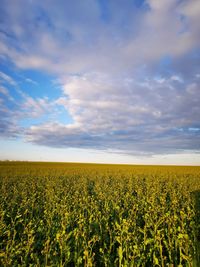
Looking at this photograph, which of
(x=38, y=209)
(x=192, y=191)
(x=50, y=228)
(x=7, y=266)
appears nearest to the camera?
(x=7, y=266)

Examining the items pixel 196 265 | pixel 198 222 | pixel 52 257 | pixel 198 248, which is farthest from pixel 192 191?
pixel 52 257

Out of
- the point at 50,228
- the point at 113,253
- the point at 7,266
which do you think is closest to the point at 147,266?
the point at 113,253

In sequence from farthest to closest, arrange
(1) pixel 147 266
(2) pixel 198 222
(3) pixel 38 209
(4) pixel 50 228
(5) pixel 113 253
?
(3) pixel 38 209, (2) pixel 198 222, (4) pixel 50 228, (5) pixel 113 253, (1) pixel 147 266

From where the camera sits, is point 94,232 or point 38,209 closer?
point 94,232

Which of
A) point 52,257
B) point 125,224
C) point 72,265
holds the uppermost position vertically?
point 125,224

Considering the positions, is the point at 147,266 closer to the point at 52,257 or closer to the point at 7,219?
the point at 52,257

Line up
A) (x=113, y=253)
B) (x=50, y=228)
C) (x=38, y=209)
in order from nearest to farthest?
1. (x=113, y=253)
2. (x=50, y=228)
3. (x=38, y=209)

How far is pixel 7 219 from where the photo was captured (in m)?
8.84

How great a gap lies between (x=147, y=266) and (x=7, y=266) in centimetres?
329

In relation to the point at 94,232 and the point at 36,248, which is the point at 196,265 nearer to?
the point at 94,232

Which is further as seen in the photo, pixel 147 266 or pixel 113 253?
pixel 113 253

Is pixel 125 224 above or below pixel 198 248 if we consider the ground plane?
above

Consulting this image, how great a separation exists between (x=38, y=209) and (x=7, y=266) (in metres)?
4.85

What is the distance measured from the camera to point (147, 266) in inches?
212
